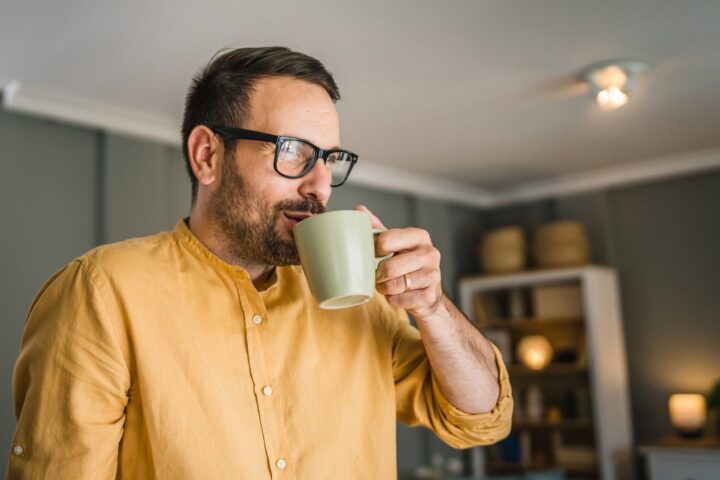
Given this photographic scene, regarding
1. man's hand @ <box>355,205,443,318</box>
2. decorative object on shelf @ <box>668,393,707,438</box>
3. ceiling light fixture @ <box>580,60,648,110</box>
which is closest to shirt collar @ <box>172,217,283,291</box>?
man's hand @ <box>355,205,443,318</box>

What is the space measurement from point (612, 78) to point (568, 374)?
8.63 ft

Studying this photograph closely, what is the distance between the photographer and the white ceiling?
2.31 metres

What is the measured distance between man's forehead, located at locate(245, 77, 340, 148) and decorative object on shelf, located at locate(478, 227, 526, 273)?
398cm

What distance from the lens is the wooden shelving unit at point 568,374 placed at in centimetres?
429

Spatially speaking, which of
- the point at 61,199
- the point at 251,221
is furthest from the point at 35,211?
the point at 251,221

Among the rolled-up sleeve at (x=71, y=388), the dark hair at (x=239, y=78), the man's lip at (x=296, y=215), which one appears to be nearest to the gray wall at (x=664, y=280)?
the dark hair at (x=239, y=78)

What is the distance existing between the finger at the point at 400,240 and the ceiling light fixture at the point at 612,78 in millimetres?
2287

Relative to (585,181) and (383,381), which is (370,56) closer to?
(383,381)

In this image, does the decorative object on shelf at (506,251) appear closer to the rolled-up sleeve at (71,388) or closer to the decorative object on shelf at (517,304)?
the decorative object on shelf at (517,304)

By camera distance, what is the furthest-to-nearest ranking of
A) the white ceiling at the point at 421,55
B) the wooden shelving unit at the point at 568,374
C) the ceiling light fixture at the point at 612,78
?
the wooden shelving unit at the point at 568,374, the ceiling light fixture at the point at 612,78, the white ceiling at the point at 421,55

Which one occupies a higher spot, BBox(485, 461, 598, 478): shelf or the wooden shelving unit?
the wooden shelving unit

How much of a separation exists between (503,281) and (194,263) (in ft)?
13.2

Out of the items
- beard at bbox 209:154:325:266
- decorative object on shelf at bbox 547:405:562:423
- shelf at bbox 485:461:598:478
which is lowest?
shelf at bbox 485:461:598:478

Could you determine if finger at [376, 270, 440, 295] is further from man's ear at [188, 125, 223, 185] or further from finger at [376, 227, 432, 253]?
man's ear at [188, 125, 223, 185]
